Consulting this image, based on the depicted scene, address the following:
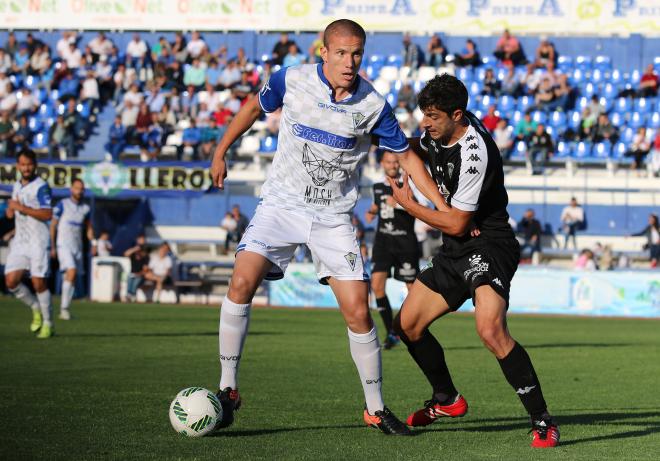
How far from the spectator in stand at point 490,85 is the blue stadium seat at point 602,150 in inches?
133

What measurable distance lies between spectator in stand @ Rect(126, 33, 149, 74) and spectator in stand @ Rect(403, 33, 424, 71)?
8.00 metres

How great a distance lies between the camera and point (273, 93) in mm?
A: 7266

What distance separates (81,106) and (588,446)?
27.9 metres

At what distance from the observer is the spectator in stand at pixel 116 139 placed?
1203 inches

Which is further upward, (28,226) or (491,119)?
(491,119)

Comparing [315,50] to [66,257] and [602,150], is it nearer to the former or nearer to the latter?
[602,150]

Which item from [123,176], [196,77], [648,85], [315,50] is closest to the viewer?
[123,176]

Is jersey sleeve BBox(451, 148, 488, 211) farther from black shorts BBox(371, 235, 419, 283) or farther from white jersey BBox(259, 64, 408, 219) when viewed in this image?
black shorts BBox(371, 235, 419, 283)

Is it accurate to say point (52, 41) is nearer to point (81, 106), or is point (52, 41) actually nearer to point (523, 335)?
point (81, 106)

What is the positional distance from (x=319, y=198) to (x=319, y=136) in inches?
15.9

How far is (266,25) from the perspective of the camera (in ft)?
116

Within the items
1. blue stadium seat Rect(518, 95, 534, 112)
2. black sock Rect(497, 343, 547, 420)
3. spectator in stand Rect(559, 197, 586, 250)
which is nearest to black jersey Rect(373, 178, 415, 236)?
black sock Rect(497, 343, 547, 420)

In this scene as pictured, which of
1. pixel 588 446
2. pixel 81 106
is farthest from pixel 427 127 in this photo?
pixel 81 106

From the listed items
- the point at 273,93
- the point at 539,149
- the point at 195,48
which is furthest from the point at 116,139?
the point at 273,93
